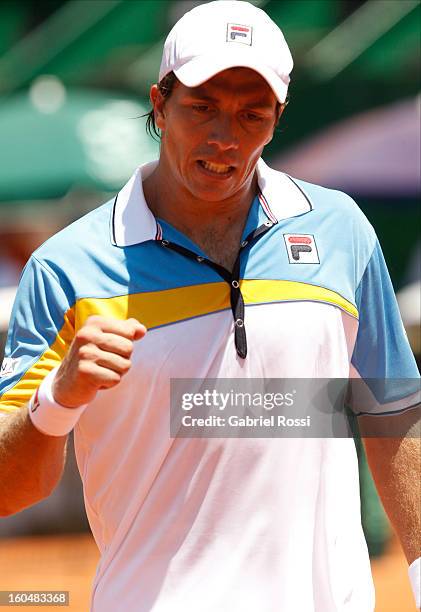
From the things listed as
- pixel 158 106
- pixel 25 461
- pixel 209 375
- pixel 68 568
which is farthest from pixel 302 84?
pixel 25 461

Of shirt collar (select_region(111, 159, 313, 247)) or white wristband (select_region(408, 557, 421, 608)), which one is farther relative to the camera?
shirt collar (select_region(111, 159, 313, 247))

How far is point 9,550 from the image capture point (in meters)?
9.22

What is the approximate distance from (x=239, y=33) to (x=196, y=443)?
927mm

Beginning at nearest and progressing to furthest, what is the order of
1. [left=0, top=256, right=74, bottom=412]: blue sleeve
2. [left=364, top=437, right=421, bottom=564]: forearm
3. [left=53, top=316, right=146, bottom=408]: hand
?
[left=53, top=316, right=146, bottom=408]: hand → [left=0, top=256, right=74, bottom=412]: blue sleeve → [left=364, top=437, right=421, bottom=564]: forearm

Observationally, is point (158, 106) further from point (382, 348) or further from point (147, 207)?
point (382, 348)

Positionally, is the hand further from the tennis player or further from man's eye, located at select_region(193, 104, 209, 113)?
man's eye, located at select_region(193, 104, 209, 113)

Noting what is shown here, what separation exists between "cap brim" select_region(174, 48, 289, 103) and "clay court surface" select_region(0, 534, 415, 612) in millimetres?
4523

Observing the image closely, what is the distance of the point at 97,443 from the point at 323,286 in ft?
2.01

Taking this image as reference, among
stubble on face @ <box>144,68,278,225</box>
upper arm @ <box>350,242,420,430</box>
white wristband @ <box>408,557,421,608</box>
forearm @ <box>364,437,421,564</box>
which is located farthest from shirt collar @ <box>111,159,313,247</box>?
white wristband @ <box>408,557,421,608</box>

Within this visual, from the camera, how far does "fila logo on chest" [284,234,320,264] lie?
2.61 metres

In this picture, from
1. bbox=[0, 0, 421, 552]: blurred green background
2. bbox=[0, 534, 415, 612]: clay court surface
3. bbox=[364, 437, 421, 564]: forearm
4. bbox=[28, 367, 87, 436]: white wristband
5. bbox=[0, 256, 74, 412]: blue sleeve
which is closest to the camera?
bbox=[28, 367, 87, 436]: white wristband

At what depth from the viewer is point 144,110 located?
10883 millimetres

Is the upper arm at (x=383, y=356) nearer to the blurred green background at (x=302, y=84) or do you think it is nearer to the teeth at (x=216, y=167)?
the teeth at (x=216, y=167)

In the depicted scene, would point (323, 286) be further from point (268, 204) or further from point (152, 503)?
point (152, 503)
